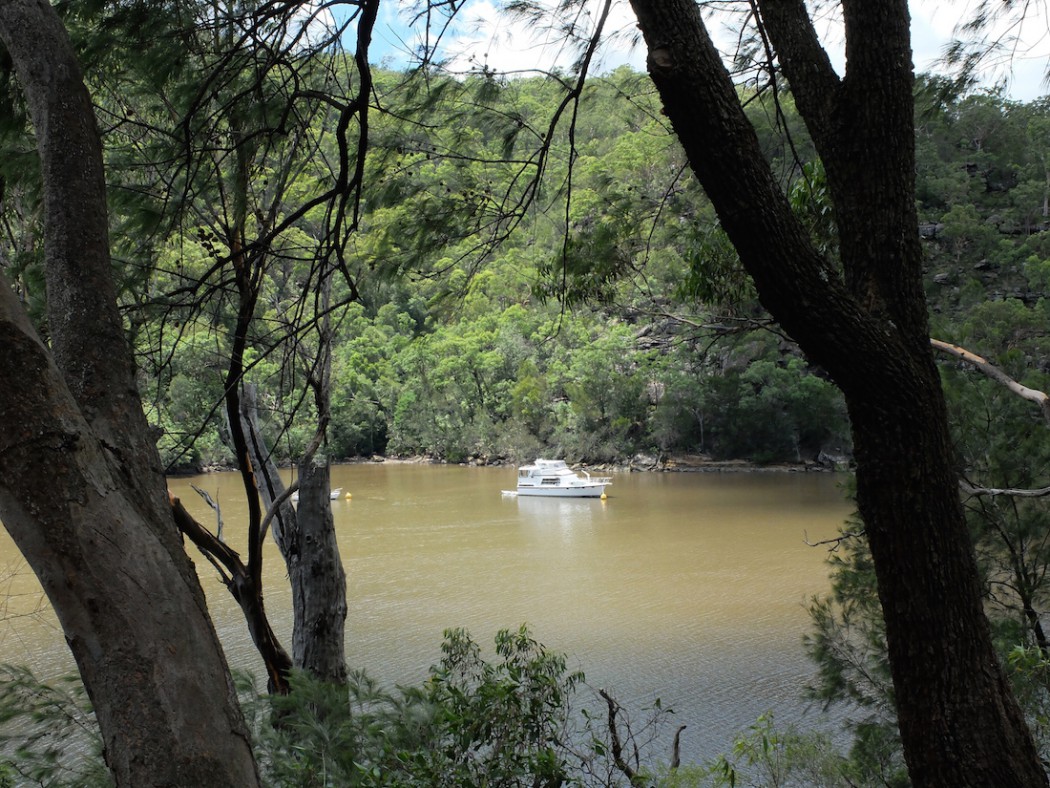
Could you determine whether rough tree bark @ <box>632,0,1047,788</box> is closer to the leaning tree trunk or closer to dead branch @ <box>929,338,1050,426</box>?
dead branch @ <box>929,338,1050,426</box>

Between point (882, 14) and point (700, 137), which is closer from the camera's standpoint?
point (700, 137)

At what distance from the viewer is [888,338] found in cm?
137

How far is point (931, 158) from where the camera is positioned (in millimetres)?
20547

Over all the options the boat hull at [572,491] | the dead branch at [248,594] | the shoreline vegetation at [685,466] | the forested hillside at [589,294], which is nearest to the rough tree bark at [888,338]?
the forested hillside at [589,294]

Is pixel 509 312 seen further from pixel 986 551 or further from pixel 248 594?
pixel 248 594

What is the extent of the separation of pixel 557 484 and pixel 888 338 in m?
15.8

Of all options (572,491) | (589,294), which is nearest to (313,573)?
(589,294)

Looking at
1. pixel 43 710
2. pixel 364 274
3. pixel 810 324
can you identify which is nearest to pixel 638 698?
pixel 364 274

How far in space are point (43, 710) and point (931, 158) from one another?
2251 centimetres

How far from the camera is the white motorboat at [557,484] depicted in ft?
54.6

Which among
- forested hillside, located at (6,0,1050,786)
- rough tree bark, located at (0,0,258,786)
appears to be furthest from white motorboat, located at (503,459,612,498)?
rough tree bark, located at (0,0,258,786)

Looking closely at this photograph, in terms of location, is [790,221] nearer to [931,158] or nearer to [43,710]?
[43,710]

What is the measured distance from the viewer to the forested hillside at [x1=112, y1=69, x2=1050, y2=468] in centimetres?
250

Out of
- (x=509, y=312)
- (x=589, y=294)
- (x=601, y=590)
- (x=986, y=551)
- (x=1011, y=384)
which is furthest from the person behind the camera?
(x=509, y=312)
